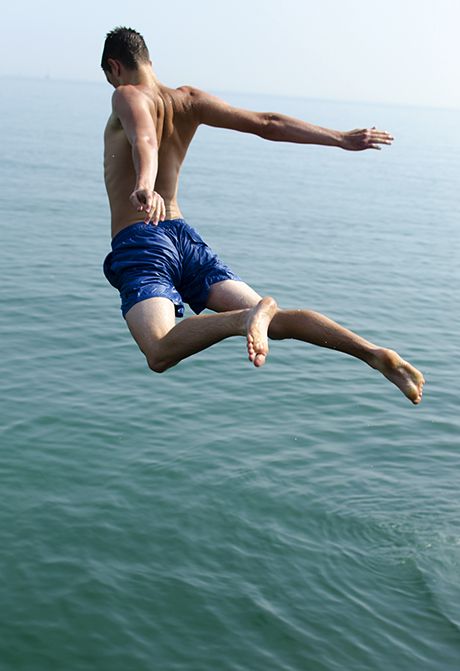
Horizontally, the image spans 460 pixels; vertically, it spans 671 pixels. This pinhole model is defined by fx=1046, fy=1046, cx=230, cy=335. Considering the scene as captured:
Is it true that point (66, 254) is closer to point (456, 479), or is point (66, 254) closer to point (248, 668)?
point (456, 479)

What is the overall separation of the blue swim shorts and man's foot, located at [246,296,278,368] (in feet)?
4.13

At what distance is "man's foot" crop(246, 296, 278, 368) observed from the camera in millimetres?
7887

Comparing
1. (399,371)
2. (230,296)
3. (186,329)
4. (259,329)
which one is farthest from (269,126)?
(399,371)

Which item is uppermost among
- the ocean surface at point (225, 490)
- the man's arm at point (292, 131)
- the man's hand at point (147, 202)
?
the man's arm at point (292, 131)

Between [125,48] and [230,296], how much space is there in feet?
8.00

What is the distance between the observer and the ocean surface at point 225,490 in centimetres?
1213

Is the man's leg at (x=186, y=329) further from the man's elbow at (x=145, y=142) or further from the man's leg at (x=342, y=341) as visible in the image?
the man's elbow at (x=145, y=142)

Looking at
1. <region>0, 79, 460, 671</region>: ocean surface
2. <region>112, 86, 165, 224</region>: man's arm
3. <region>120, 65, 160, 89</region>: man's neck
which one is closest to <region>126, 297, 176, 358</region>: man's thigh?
<region>112, 86, 165, 224</region>: man's arm

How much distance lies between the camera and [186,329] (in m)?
8.74

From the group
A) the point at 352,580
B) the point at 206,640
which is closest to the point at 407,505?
the point at 352,580

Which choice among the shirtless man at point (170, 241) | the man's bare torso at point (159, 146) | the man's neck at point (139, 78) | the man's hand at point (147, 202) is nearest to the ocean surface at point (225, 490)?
the shirtless man at point (170, 241)

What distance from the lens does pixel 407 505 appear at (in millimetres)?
15930

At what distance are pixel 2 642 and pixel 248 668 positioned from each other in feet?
9.05

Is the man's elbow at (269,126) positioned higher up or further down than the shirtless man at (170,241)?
higher up
